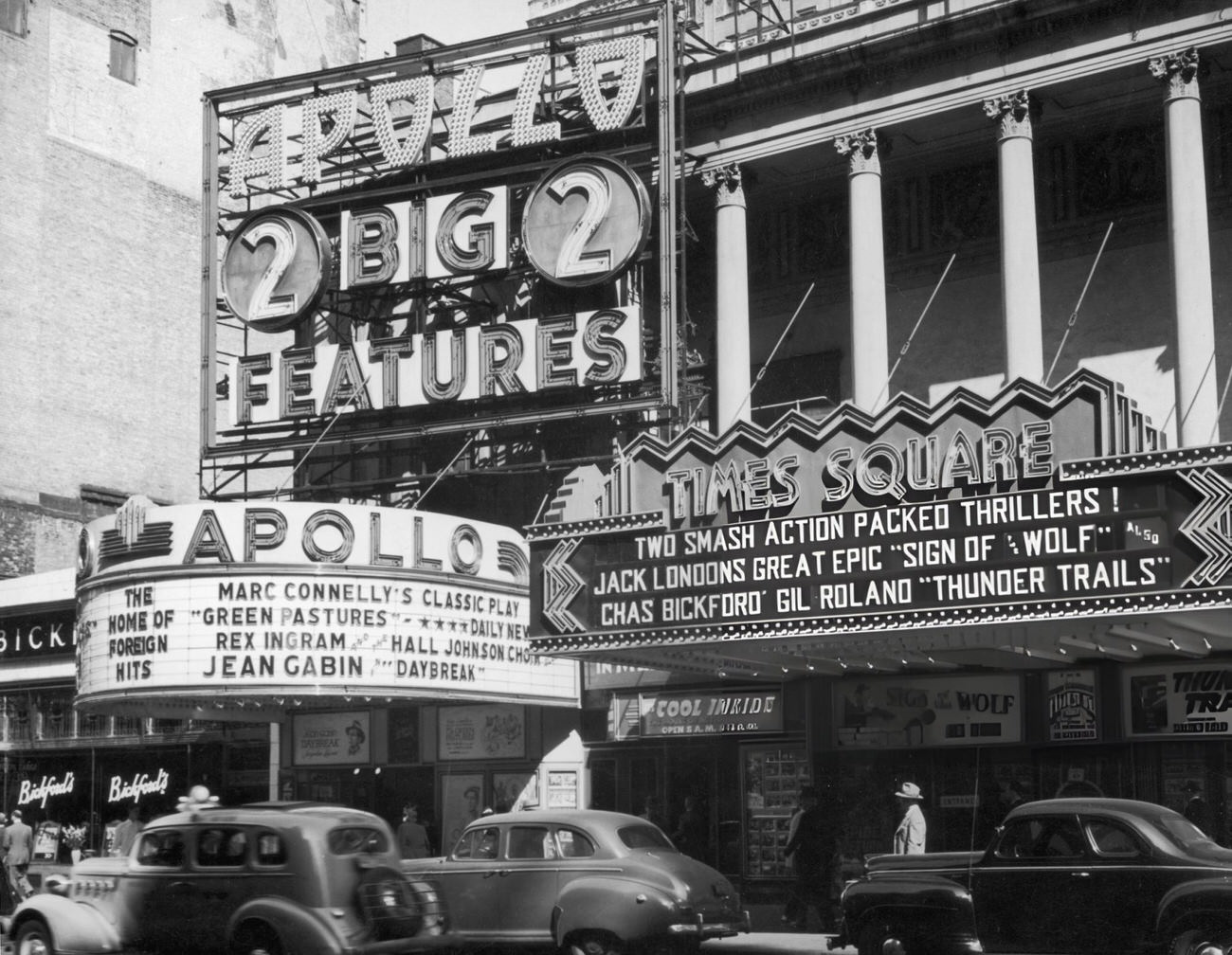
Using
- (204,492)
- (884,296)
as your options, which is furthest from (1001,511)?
(204,492)

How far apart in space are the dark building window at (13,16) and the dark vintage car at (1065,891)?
105 feet

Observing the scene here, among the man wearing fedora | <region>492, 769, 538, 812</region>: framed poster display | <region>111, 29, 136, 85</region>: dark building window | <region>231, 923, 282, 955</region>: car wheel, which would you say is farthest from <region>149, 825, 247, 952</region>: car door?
<region>111, 29, 136, 85</region>: dark building window

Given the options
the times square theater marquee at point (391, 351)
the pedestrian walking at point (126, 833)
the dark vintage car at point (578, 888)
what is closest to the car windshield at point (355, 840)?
the dark vintage car at point (578, 888)

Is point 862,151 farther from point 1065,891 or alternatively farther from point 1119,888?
point 1119,888

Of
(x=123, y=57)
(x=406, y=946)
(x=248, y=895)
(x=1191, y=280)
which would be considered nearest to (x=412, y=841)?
(x=248, y=895)

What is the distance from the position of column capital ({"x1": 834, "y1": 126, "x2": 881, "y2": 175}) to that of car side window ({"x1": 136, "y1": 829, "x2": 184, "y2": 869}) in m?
15.2

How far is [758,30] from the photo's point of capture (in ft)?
95.8

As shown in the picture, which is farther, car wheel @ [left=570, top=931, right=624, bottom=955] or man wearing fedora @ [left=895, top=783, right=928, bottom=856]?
man wearing fedora @ [left=895, top=783, right=928, bottom=856]

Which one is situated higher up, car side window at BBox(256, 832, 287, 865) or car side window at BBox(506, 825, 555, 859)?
car side window at BBox(256, 832, 287, 865)

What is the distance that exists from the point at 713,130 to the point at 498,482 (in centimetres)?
760

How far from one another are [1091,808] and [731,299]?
43.8 ft

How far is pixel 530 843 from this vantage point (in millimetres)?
19188

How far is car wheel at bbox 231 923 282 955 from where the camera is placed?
1585 centimetres

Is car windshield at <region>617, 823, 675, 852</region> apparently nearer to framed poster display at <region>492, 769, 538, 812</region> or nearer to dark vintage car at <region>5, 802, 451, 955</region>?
dark vintage car at <region>5, 802, 451, 955</region>
